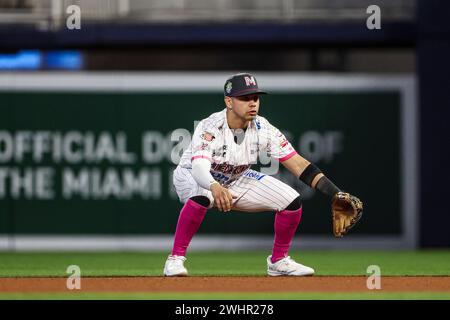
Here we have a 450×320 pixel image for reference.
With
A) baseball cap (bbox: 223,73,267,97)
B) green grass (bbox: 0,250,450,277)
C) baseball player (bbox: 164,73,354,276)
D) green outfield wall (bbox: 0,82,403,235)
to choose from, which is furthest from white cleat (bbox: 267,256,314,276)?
green outfield wall (bbox: 0,82,403,235)

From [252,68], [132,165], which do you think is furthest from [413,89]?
[132,165]

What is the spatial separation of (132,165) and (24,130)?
1.52 m

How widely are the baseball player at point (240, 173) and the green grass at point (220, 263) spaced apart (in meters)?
0.87

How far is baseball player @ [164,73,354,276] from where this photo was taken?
965cm

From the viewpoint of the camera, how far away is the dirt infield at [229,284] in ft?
29.6

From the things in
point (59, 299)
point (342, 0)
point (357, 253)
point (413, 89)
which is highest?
point (342, 0)

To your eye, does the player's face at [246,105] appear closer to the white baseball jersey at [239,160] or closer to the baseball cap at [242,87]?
the baseball cap at [242,87]

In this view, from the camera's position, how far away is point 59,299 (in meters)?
8.20

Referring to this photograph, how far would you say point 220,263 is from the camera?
12.7m

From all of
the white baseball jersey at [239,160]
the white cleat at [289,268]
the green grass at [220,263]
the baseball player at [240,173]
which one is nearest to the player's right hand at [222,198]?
the baseball player at [240,173]

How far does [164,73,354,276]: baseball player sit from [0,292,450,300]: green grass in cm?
114

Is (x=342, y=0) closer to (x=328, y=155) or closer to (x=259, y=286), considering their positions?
(x=328, y=155)

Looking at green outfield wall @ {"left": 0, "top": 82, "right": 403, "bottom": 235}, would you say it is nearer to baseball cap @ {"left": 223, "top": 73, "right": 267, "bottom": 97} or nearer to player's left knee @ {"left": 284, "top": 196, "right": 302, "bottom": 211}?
player's left knee @ {"left": 284, "top": 196, "right": 302, "bottom": 211}

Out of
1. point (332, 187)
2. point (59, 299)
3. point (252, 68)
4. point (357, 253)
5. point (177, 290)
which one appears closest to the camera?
point (59, 299)
